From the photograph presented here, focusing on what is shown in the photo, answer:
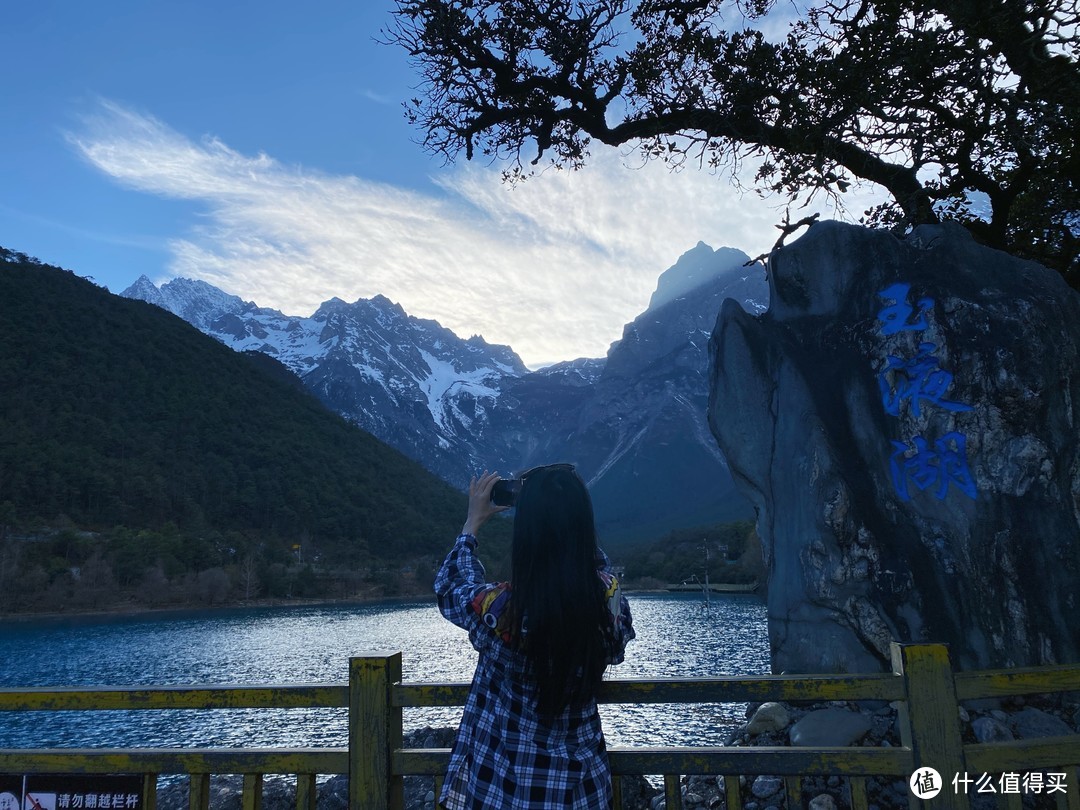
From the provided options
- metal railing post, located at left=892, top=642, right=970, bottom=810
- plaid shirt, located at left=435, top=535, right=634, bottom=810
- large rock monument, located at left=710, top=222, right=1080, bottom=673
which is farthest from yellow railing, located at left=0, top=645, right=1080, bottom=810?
large rock monument, located at left=710, top=222, right=1080, bottom=673

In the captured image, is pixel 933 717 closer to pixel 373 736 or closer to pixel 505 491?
pixel 505 491

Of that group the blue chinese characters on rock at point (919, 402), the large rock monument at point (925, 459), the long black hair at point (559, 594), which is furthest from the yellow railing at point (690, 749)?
the blue chinese characters on rock at point (919, 402)

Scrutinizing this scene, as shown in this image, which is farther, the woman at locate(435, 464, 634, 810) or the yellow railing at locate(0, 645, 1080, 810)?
the yellow railing at locate(0, 645, 1080, 810)

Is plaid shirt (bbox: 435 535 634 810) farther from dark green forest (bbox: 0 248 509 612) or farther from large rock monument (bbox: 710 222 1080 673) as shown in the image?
dark green forest (bbox: 0 248 509 612)

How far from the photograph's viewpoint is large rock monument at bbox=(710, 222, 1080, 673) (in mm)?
6637

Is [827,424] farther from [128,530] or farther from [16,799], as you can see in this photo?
[128,530]

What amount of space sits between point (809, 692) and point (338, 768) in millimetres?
2123

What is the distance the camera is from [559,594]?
100.0 inches

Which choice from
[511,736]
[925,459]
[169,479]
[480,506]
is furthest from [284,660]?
[169,479]

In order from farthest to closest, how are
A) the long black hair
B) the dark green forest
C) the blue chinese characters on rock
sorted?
the dark green forest, the blue chinese characters on rock, the long black hair

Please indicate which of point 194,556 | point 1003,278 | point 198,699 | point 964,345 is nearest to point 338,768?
point 198,699

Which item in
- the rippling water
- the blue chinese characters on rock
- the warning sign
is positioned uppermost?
the blue chinese characters on rock

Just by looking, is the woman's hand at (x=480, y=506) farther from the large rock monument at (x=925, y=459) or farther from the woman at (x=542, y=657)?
the large rock monument at (x=925, y=459)

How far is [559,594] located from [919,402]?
5923 mm
